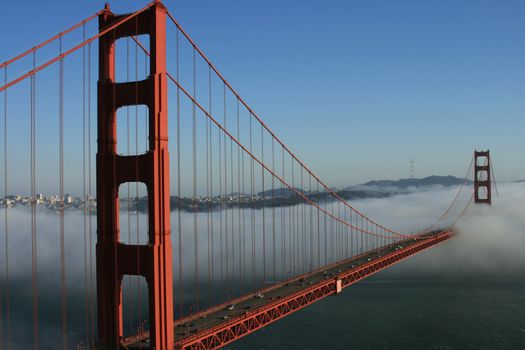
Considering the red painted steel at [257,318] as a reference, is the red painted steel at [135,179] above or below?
above

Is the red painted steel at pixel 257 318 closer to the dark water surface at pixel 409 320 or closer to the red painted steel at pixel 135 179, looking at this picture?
the red painted steel at pixel 135 179

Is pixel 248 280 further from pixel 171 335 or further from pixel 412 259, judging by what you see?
pixel 171 335

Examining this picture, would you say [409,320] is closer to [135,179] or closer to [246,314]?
[246,314]

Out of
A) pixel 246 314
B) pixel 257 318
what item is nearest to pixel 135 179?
pixel 246 314

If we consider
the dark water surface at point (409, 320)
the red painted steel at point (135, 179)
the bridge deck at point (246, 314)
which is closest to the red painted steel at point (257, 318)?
the bridge deck at point (246, 314)

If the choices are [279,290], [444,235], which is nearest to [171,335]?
[279,290]

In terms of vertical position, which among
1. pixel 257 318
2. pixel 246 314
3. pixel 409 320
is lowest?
pixel 409 320

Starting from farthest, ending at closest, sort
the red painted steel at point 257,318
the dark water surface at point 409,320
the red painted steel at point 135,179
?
1. the dark water surface at point 409,320
2. the red painted steel at point 257,318
3. the red painted steel at point 135,179

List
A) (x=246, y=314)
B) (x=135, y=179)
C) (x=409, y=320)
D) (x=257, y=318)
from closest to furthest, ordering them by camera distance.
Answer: (x=135, y=179) → (x=246, y=314) → (x=257, y=318) → (x=409, y=320)

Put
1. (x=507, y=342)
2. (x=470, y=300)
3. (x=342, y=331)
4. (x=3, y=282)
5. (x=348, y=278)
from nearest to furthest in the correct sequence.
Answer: (x=348, y=278) < (x=507, y=342) < (x=342, y=331) < (x=470, y=300) < (x=3, y=282)
